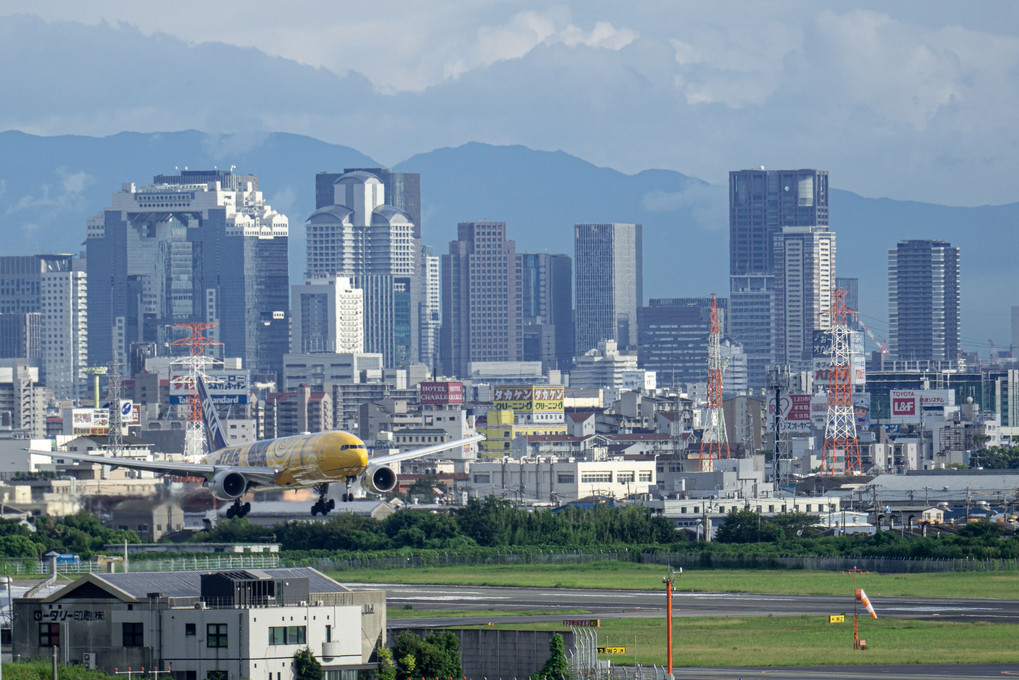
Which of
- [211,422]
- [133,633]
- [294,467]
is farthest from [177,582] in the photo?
[211,422]

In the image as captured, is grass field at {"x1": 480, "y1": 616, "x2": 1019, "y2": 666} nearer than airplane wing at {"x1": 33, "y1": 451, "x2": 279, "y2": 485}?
Yes

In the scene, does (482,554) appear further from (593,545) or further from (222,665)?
(222,665)

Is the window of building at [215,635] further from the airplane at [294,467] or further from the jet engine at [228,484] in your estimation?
the jet engine at [228,484]

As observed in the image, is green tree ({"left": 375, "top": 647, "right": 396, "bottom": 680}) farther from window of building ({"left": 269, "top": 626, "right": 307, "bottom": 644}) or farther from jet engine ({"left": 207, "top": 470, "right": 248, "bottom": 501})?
jet engine ({"left": 207, "top": 470, "right": 248, "bottom": 501})

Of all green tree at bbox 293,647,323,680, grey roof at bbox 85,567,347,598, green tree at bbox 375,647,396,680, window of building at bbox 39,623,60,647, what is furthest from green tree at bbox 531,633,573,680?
window of building at bbox 39,623,60,647

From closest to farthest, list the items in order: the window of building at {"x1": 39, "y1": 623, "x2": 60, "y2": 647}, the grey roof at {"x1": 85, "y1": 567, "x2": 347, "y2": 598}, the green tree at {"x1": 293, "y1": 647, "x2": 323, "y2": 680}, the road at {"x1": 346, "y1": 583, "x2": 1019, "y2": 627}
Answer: the green tree at {"x1": 293, "y1": 647, "x2": 323, "y2": 680}, the window of building at {"x1": 39, "y1": 623, "x2": 60, "y2": 647}, the grey roof at {"x1": 85, "y1": 567, "x2": 347, "y2": 598}, the road at {"x1": 346, "y1": 583, "x2": 1019, "y2": 627}
